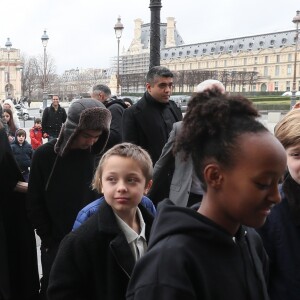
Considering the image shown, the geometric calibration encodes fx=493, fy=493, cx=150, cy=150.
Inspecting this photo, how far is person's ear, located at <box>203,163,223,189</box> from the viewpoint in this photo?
1.22 meters

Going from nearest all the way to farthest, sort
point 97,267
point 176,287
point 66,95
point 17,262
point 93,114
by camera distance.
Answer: point 176,287
point 97,267
point 93,114
point 17,262
point 66,95

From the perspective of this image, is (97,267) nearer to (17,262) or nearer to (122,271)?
(122,271)

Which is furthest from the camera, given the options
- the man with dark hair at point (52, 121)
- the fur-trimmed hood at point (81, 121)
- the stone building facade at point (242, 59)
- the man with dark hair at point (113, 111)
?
the stone building facade at point (242, 59)

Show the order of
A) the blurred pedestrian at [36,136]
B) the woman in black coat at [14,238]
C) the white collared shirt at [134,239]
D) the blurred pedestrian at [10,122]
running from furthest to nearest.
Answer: the blurred pedestrian at [36,136], the blurred pedestrian at [10,122], the woman in black coat at [14,238], the white collared shirt at [134,239]

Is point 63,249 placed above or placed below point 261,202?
below

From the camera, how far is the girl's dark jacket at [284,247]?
182 centimetres

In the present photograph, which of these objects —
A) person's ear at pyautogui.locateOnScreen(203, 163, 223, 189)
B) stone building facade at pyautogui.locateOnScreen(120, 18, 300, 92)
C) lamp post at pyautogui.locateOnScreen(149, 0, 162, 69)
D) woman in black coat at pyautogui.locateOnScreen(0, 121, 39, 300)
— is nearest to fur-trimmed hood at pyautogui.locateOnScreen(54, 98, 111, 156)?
woman in black coat at pyautogui.locateOnScreen(0, 121, 39, 300)

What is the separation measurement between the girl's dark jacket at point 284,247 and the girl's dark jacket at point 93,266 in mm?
535

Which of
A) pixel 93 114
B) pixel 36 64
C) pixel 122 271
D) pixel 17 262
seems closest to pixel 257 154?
pixel 122 271

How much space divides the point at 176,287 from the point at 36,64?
80.5 meters

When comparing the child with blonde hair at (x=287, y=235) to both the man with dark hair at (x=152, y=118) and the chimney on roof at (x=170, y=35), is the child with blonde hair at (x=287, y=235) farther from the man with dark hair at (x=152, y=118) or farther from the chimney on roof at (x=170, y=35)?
the chimney on roof at (x=170, y=35)

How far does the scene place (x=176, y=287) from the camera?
3.75ft

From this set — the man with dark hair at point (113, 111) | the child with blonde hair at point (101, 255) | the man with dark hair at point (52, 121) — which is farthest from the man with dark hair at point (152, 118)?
the man with dark hair at point (52, 121)

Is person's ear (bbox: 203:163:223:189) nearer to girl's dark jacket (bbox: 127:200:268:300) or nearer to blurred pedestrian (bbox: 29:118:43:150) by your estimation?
girl's dark jacket (bbox: 127:200:268:300)
